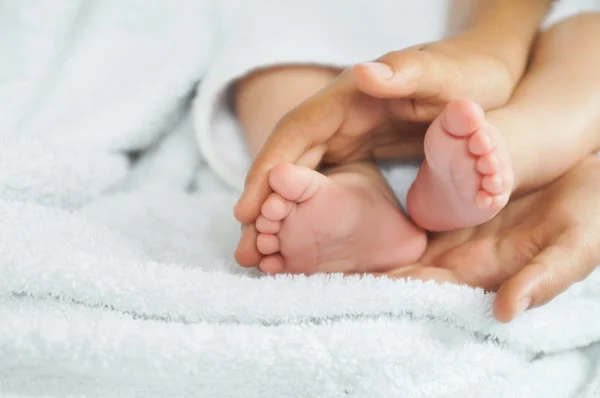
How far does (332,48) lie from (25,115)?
399 mm

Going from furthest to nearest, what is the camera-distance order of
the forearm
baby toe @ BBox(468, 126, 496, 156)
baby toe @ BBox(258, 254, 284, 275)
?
the forearm → baby toe @ BBox(258, 254, 284, 275) → baby toe @ BBox(468, 126, 496, 156)

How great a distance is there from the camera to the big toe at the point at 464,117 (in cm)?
47

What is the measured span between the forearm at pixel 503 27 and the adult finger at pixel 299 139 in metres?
0.16

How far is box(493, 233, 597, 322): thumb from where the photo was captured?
520 millimetres

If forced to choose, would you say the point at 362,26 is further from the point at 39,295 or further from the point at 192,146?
the point at 39,295

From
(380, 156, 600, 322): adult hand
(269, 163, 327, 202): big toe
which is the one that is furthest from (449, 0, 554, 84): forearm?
(269, 163, 327, 202): big toe

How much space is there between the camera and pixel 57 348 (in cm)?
48

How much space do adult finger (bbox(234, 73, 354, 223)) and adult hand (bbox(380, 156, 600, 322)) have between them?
147 millimetres

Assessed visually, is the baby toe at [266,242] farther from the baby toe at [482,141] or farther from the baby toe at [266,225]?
the baby toe at [482,141]

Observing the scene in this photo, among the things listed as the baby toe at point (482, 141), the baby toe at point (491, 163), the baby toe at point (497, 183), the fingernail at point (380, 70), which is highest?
the fingernail at point (380, 70)

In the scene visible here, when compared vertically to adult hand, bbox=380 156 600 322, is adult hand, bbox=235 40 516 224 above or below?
above

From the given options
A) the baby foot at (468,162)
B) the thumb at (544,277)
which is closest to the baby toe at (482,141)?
the baby foot at (468,162)

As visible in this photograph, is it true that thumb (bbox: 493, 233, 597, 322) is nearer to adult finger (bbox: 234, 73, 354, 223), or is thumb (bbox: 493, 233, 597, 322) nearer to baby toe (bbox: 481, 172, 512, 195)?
baby toe (bbox: 481, 172, 512, 195)

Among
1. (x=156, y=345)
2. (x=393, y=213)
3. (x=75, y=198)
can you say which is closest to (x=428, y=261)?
(x=393, y=213)
